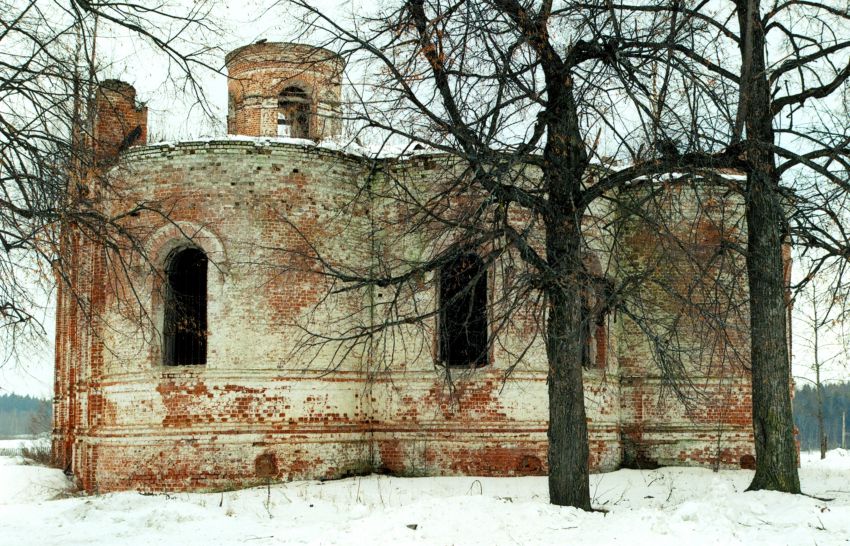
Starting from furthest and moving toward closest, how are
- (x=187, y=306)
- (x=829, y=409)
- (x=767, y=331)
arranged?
(x=829, y=409) < (x=187, y=306) < (x=767, y=331)

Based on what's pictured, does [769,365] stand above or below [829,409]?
above

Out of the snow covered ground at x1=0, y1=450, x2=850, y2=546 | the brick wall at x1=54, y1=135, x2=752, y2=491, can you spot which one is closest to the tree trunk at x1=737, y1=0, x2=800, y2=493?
the snow covered ground at x1=0, y1=450, x2=850, y2=546

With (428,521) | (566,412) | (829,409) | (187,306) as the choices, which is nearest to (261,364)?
(187,306)

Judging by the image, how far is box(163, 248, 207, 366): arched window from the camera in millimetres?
16422

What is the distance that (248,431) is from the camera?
15695 mm

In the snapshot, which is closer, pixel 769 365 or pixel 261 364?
pixel 769 365

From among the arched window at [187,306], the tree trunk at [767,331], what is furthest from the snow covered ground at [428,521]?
the arched window at [187,306]

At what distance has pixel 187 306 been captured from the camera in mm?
16406

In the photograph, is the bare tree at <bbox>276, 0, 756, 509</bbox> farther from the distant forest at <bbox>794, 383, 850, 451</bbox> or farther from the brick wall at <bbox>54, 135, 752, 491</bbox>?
the distant forest at <bbox>794, 383, 850, 451</bbox>

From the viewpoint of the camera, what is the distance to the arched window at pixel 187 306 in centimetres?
1642

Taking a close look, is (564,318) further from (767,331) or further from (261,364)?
(261,364)

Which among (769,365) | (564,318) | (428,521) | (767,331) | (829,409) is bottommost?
(829,409)

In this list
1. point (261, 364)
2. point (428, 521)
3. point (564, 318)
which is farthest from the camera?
point (261, 364)

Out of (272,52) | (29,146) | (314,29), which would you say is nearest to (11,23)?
(29,146)
